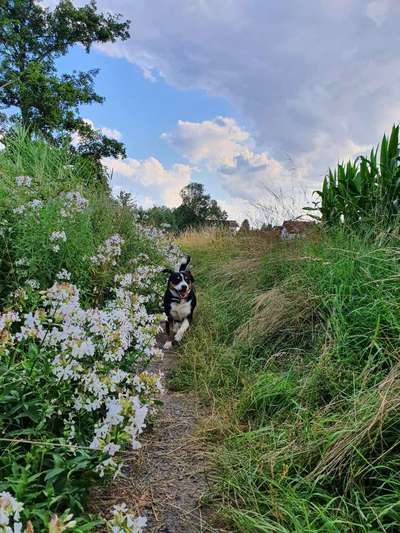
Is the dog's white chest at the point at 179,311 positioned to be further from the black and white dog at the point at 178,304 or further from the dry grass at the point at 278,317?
the dry grass at the point at 278,317

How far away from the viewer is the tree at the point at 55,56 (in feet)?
53.0

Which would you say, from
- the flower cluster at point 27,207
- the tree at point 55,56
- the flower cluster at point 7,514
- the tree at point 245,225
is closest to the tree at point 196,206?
the tree at point 55,56

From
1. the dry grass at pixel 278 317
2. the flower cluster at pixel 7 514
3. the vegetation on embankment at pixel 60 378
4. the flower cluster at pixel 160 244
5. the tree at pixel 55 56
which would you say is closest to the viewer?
the flower cluster at pixel 7 514

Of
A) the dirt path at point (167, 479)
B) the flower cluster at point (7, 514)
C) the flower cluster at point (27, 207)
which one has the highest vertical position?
the flower cluster at point (27, 207)

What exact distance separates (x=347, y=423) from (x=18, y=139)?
5425 millimetres

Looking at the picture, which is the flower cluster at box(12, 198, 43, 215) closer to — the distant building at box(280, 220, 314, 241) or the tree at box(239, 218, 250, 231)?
the distant building at box(280, 220, 314, 241)

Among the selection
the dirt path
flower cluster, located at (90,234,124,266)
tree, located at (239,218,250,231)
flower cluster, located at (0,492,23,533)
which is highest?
tree, located at (239,218,250,231)

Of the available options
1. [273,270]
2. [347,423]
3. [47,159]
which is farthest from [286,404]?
[47,159]

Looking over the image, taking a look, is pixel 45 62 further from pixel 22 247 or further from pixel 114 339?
pixel 114 339

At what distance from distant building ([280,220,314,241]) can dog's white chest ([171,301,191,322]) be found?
161cm

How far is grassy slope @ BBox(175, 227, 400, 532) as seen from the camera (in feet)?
4.68

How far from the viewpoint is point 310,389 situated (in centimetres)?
205

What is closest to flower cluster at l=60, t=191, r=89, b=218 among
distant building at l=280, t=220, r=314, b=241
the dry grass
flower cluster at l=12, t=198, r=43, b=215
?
flower cluster at l=12, t=198, r=43, b=215

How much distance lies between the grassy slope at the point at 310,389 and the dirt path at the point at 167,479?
4.6 inches
